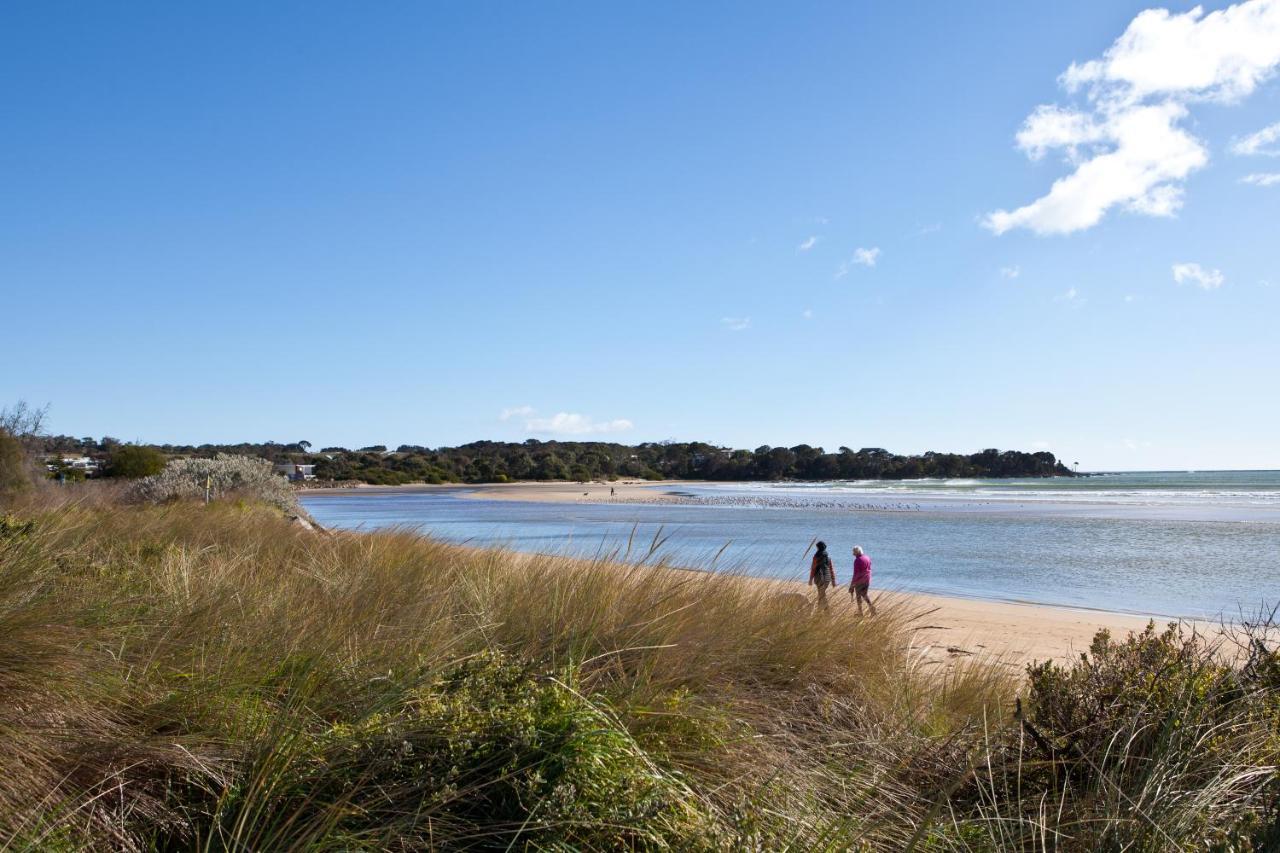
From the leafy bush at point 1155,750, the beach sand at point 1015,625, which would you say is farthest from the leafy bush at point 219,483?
the leafy bush at point 1155,750

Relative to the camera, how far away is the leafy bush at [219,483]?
20.5 m

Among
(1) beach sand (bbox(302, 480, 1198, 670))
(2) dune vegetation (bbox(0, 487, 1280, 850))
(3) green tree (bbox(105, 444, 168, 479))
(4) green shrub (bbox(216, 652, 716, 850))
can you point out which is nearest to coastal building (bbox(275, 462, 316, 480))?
(3) green tree (bbox(105, 444, 168, 479))

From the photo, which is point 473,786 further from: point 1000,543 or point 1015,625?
point 1000,543

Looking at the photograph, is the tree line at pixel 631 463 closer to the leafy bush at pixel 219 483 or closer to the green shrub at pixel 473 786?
the leafy bush at pixel 219 483

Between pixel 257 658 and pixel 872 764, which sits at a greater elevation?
pixel 257 658

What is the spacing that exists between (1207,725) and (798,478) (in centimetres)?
12398

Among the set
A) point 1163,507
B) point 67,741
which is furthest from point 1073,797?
point 1163,507

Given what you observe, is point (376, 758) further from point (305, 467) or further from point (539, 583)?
point (305, 467)

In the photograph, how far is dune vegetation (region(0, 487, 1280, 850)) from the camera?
308 cm

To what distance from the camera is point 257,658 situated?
161 inches

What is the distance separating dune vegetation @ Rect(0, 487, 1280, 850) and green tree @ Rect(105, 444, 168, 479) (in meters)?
31.3

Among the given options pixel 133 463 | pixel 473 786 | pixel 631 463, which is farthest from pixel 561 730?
pixel 631 463

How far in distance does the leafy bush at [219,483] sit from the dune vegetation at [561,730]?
1595cm

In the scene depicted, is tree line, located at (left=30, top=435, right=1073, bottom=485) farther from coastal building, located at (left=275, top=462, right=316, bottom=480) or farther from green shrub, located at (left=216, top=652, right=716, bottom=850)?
green shrub, located at (left=216, top=652, right=716, bottom=850)
